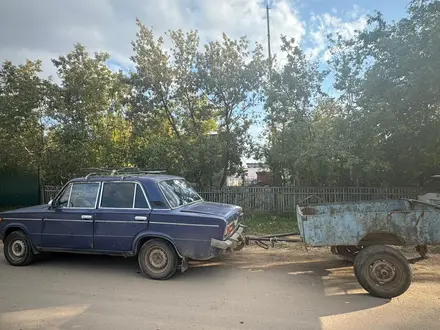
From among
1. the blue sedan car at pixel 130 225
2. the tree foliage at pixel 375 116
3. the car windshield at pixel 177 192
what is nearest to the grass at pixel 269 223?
the tree foliage at pixel 375 116

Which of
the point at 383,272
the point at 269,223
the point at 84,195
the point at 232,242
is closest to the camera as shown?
the point at 383,272

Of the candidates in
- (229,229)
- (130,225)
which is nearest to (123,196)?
(130,225)

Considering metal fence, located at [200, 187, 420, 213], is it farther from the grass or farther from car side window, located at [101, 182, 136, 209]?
car side window, located at [101, 182, 136, 209]

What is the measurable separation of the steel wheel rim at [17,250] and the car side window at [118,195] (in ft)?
6.55

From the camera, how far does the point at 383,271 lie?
4867 mm

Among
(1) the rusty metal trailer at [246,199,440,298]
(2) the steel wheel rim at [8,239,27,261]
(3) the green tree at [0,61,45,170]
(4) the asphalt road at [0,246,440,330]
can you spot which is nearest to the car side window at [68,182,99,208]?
(4) the asphalt road at [0,246,440,330]

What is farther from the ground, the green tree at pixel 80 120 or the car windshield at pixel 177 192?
the green tree at pixel 80 120

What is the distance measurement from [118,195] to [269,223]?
250 inches

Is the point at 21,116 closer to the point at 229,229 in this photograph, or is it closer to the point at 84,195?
the point at 84,195

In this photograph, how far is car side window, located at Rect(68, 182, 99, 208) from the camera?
20.6 ft

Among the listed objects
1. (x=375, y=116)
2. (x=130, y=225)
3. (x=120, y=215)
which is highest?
(x=375, y=116)

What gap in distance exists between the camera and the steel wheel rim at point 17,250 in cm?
662

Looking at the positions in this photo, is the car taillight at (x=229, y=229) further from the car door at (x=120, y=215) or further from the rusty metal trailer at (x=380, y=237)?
the car door at (x=120, y=215)

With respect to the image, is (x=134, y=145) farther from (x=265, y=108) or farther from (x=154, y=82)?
(x=265, y=108)
